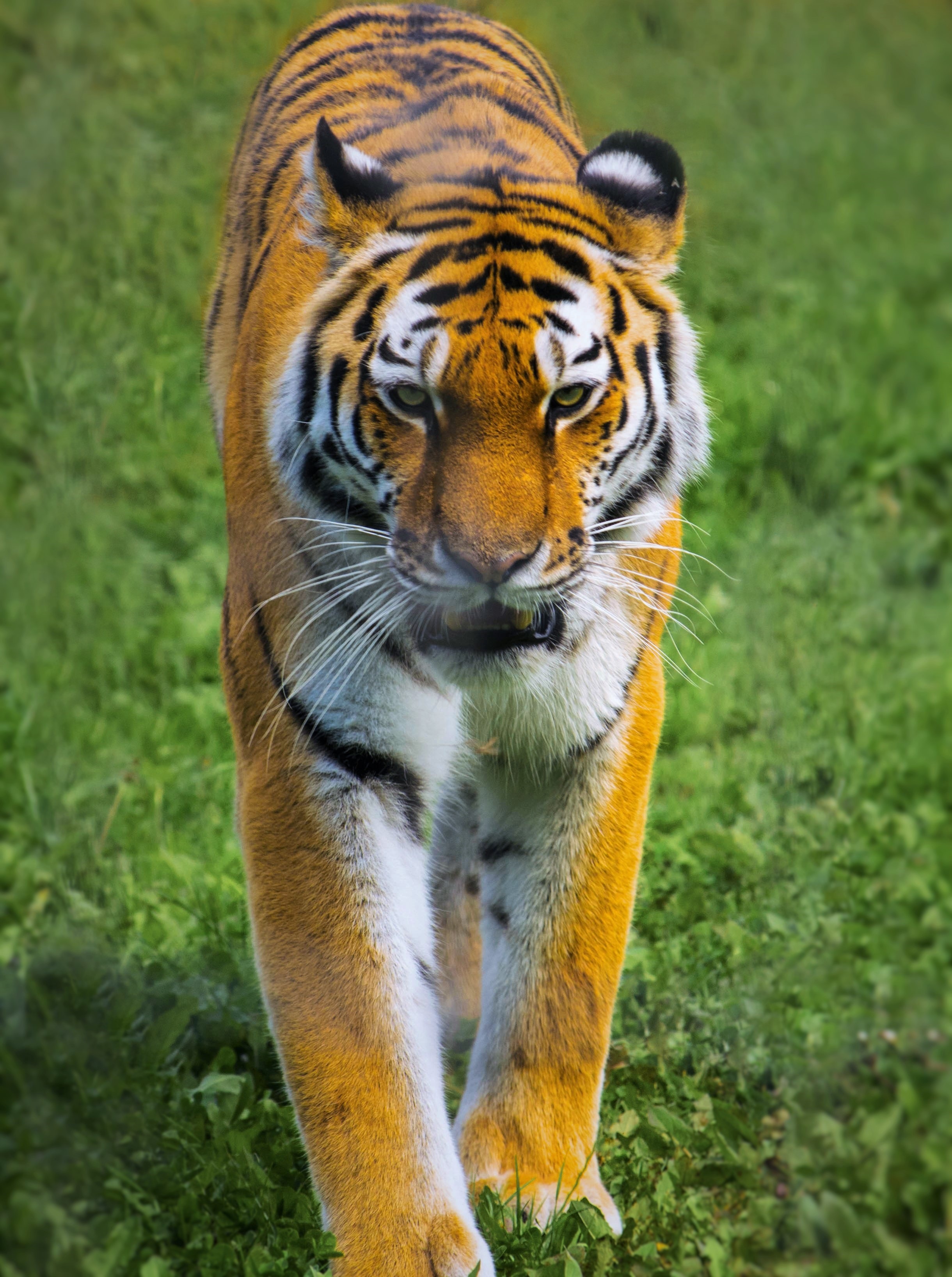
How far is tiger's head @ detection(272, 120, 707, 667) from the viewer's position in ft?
4.71

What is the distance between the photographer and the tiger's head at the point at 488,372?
4.71ft

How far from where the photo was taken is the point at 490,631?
155 cm

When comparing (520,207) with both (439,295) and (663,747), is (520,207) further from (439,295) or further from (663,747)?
(663,747)

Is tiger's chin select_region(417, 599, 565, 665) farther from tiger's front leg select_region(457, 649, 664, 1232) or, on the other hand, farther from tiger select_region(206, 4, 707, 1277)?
tiger's front leg select_region(457, 649, 664, 1232)

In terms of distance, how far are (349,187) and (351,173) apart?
0.06ft

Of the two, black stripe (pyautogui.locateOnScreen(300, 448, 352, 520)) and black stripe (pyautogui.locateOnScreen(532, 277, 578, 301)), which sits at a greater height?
black stripe (pyautogui.locateOnScreen(532, 277, 578, 301))

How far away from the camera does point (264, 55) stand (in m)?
2.06

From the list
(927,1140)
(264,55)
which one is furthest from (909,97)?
(927,1140)

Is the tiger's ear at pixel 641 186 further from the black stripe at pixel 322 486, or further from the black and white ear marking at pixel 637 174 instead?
the black stripe at pixel 322 486

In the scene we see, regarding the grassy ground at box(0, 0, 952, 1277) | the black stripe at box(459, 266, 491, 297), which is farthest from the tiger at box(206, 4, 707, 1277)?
the grassy ground at box(0, 0, 952, 1277)

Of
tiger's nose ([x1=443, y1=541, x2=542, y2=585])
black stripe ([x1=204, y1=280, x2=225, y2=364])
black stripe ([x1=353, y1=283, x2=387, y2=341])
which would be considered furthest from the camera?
black stripe ([x1=204, y1=280, x2=225, y2=364])

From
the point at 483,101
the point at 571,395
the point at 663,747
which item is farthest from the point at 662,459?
the point at 663,747

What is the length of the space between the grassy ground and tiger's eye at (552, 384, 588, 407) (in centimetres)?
30

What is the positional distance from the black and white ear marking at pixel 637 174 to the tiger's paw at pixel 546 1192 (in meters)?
1.26
